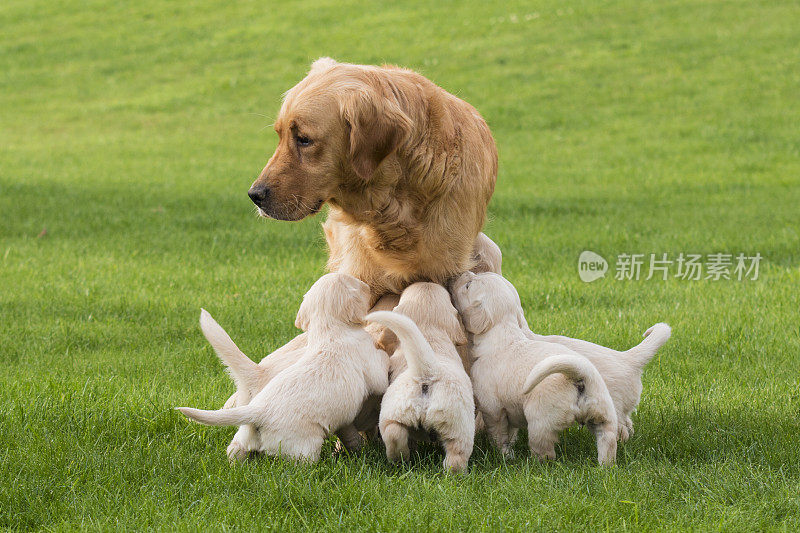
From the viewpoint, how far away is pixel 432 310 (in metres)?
4.01

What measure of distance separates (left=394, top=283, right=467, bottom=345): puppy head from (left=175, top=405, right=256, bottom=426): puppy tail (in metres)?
0.85

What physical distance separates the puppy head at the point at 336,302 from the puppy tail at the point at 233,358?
0.32 meters

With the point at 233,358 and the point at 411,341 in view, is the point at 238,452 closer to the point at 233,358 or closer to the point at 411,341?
the point at 233,358

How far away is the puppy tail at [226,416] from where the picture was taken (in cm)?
337

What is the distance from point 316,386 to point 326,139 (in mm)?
970

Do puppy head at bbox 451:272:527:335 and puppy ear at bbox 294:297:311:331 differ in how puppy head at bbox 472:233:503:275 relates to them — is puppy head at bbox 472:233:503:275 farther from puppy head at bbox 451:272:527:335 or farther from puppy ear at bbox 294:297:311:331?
puppy ear at bbox 294:297:311:331

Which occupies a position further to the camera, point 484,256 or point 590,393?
point 484,256

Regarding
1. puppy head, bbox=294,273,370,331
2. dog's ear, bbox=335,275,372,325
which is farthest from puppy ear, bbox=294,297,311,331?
dog's ear, bbox=335,275,372,325

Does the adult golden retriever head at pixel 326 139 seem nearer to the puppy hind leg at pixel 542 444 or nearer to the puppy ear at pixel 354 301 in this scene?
the puppy ear at pixel 354 301

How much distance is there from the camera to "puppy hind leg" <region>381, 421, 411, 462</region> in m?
3.56

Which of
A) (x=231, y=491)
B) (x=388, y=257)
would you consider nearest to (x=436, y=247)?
(x=388, y=257)

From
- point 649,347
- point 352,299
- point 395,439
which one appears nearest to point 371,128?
point 352,299

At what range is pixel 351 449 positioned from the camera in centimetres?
392

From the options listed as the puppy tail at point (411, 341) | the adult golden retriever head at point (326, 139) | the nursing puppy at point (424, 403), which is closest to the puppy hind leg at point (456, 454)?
the nursing puppy at point (424, 403)
